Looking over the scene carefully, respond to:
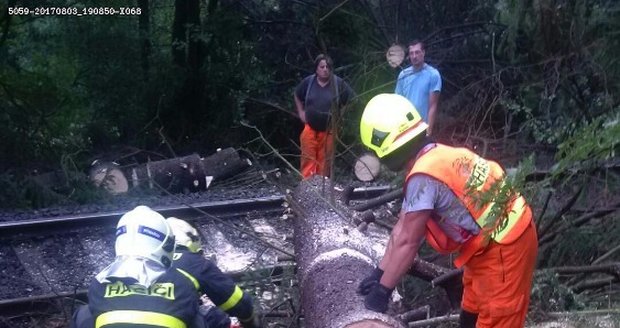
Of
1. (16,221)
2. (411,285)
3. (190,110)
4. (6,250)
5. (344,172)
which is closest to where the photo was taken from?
(411,285)

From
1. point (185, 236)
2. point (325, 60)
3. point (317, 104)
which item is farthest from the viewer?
point (317, 104)

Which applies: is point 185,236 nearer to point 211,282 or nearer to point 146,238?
point 211,282

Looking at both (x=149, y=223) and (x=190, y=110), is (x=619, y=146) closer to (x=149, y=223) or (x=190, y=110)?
(x=149, y=223)

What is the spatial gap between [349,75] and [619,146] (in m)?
8.11

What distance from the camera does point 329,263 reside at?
4.38m

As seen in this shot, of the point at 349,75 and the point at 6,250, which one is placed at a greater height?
the point at 349,75

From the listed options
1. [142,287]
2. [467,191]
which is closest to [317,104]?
[467,191]

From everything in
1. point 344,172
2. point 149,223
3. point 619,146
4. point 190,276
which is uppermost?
point 619,146

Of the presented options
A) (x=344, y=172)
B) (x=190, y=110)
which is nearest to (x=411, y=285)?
(x=344, y=172)

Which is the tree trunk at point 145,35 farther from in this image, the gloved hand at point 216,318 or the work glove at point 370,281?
the work glove at point 370,281

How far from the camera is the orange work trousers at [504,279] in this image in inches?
149

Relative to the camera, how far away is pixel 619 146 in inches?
122

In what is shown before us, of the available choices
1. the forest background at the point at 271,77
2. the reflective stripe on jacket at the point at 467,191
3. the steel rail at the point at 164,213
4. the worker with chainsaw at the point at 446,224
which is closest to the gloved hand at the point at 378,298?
the worker with chainsaw at the point at 446,224

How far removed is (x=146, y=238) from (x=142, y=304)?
271mm
